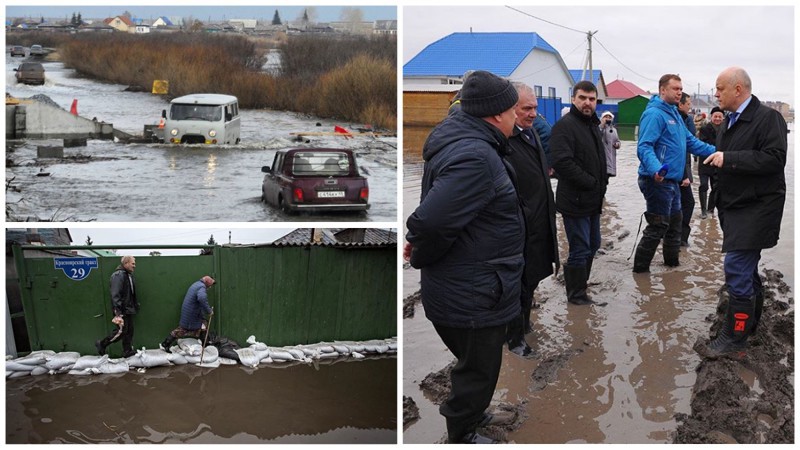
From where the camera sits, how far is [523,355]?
4.00m

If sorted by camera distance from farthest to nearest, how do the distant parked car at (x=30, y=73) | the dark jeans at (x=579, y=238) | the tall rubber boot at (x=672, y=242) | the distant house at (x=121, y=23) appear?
the tall rubber boot at (x=672, y=242) → the distant parked car at (x=30, y=73) → the dark jeans at (x=579, y=238) → the distant house at (x=121, y=23)

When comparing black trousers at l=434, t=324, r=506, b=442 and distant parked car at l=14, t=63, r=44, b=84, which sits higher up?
distant parked car at l=14, t=63, r=44, b=84

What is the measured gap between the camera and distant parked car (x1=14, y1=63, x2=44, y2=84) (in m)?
5.00

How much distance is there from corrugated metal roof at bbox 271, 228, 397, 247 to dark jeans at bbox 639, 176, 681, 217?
2036 millimetres

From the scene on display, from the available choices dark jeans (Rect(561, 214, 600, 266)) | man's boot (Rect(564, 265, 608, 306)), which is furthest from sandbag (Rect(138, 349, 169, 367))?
dark jeans (Rect(561, 214, 600, 266))

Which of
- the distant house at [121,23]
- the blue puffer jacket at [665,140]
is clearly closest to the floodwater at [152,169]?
the distant house at [121,23]

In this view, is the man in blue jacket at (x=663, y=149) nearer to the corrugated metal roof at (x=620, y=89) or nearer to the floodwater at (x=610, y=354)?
the floodwater at (x=610, y=354)

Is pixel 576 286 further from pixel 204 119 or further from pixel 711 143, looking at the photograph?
pixel 711 143

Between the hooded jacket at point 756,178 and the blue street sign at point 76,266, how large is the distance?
565cm

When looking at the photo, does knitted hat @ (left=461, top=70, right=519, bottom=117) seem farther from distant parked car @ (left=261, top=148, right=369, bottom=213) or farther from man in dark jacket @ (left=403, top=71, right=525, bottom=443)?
distant parked car @ (left=261, top=148, right=369, bottom=213)

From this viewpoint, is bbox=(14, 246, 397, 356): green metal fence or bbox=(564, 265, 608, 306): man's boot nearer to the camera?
bbox=(564, 265, 608, 306): man's boot

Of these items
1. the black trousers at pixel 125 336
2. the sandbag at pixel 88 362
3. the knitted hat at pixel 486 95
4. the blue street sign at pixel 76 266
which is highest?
the knitted hat at pixel 486 95

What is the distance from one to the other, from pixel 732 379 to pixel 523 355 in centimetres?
112

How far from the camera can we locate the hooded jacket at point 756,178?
12.3ft
